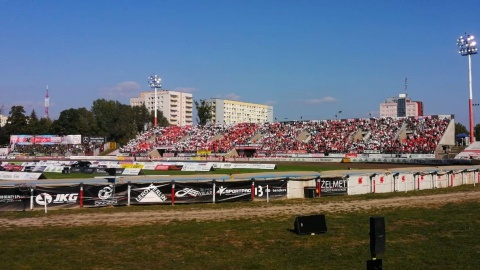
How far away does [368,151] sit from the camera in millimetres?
76000

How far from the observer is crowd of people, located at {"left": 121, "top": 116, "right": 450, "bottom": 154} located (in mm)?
76375

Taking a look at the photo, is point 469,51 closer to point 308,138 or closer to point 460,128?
point 308,138

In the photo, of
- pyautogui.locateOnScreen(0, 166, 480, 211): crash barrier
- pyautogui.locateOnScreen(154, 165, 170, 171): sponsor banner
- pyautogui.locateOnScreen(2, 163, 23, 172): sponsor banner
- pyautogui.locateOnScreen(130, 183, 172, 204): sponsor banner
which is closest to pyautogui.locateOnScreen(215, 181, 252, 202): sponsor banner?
pyautogui.locateOnScreen(0, 166, 480, 211): crash barrier

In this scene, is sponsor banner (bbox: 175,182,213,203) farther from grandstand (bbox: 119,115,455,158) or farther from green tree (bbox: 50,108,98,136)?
green tree (bbox: 50,108,98,136)

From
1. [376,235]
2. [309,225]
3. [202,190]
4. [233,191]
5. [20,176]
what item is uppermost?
[376,235]

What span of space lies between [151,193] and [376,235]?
19.2 metres

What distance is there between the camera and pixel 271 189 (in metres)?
27.2

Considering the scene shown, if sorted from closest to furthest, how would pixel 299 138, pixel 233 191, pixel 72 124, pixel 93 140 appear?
pixel 233 191
pixel 299 138
pixel 93 140
pixel 72 124

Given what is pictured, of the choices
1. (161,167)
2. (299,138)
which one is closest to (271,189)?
(161,167)

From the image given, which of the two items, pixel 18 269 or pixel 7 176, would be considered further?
pixel 7 176

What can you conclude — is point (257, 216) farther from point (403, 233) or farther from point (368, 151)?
point (368, 151)

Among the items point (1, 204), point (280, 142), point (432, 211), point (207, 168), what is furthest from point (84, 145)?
point (432, 211)

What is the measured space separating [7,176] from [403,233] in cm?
3756

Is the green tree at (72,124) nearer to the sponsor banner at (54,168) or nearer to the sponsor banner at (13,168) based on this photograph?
the sponsor banner at (54,168)
